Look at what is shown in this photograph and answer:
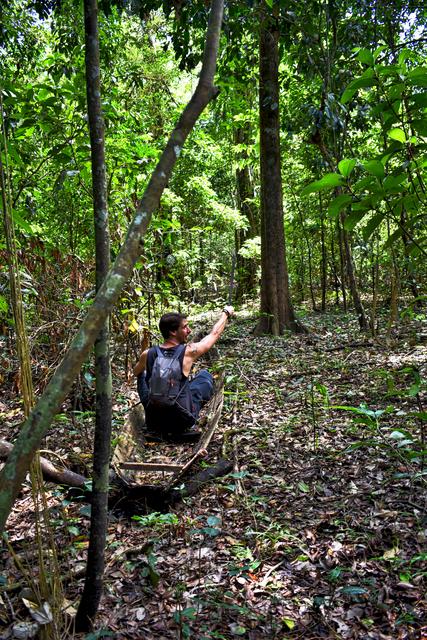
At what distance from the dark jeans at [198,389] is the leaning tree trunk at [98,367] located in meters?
2.59

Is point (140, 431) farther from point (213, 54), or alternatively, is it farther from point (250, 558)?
point (213, 54)

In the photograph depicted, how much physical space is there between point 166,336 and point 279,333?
475 centimetres

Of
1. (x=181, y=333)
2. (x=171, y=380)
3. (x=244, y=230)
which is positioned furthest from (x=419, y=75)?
(x=244, y=230)

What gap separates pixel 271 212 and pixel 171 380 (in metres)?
5.87

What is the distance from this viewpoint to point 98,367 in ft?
6.63

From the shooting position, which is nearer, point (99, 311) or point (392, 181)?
point (99, 311)

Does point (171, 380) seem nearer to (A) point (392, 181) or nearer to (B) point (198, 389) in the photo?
(B) point (198, 389)

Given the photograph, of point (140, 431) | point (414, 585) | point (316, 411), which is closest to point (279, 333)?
point (316, 411)

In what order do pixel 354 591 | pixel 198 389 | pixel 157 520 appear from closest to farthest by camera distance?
pixel 354 591, pixel 157 520, pixel 198 389

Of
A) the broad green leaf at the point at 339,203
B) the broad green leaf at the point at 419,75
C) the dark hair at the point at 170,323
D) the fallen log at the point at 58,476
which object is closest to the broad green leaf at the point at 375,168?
the broad green leaf at the point at 339,203

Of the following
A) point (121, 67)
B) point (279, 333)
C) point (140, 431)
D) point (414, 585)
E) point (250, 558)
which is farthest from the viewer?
point (121, 67)

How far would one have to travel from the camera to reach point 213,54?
1.79 meters

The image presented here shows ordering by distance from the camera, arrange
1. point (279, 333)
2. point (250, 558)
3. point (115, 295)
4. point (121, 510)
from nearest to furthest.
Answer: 1. point (115, 295)
2. point (250, 558)
3. point (121, 510)
4. point (279, 333)

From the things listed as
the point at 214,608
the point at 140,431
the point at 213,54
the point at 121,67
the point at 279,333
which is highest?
the point at 121,67
